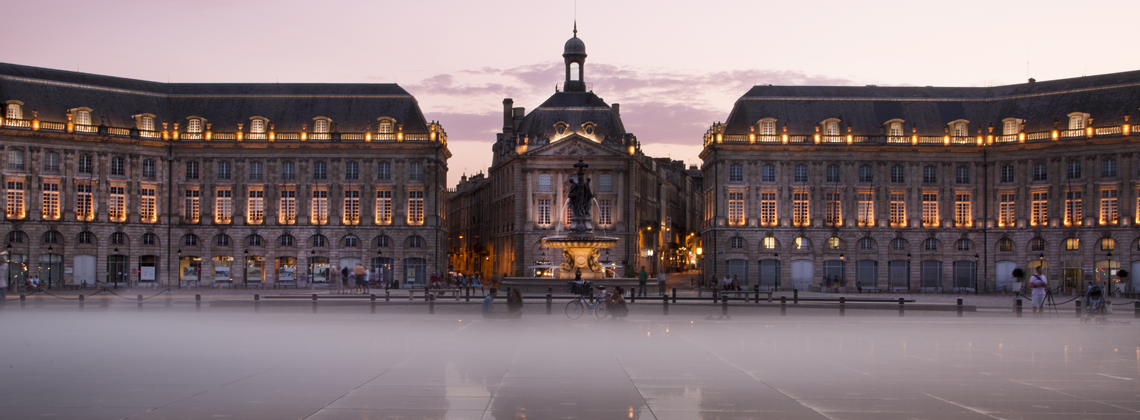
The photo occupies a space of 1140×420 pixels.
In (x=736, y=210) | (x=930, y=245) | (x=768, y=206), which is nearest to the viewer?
(x=930, y=245)

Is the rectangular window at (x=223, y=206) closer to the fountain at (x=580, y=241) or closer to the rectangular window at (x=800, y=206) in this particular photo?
the fountain at (x=580, y=241)

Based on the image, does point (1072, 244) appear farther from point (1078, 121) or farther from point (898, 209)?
point (898, 209)

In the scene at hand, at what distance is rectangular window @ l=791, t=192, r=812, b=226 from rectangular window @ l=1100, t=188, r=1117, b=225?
2075cm

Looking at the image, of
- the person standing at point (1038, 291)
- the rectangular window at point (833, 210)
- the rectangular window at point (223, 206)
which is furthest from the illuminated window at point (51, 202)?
the person standing at point (1038, 291)

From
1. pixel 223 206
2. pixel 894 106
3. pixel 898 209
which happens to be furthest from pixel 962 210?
pixel 223 206

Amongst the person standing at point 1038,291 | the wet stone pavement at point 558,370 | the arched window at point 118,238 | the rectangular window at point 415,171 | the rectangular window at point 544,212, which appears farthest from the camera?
the rectangular window at point 544,212

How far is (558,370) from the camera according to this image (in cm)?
1775

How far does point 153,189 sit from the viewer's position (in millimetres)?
76938

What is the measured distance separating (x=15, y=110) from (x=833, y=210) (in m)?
61.5

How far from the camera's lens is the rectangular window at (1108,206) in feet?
237

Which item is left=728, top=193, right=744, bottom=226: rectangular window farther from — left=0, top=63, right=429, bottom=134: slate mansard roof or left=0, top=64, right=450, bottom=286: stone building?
left=0, top=63, right=429, bottom=134: slate mansard roof

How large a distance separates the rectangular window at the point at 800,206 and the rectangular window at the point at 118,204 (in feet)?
168

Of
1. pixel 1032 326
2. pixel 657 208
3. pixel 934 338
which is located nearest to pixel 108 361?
pixel 934 338

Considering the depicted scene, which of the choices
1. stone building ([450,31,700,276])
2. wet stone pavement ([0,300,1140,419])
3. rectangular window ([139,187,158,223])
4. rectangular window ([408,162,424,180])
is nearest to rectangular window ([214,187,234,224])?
rectangular window ([139,187,158,223])
